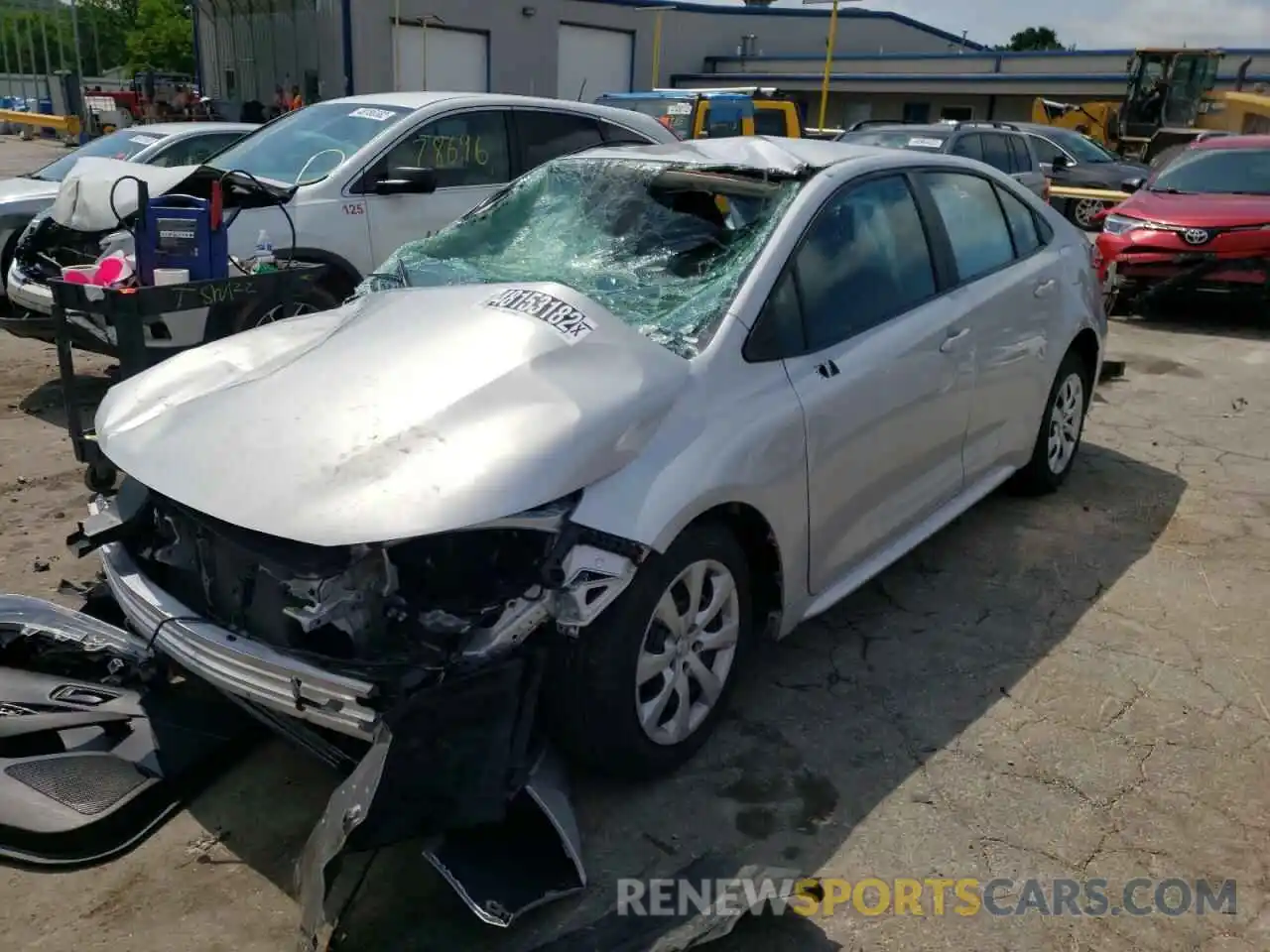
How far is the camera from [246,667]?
2652mm

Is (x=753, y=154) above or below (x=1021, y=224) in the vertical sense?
above

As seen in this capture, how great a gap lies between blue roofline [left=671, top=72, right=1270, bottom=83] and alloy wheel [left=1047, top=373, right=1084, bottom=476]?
2926 centimetres

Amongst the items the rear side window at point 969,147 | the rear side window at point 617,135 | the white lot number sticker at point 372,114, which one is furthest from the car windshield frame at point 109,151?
the rear side window at point 969,147

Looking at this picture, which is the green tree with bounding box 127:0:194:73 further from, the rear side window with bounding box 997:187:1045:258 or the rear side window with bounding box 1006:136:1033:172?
the rear side window with bounding box 997:187:1045:258

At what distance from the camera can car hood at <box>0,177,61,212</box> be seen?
8.08 metres

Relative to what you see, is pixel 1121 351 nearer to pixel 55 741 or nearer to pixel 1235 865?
pixel 1235 865

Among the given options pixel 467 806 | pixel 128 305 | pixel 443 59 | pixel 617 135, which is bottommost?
pixel 467 806

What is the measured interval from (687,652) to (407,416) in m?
1.03

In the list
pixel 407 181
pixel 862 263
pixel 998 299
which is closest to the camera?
pixel 862 263

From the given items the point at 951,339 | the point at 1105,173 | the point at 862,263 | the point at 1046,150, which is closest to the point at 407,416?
the point at 862,263

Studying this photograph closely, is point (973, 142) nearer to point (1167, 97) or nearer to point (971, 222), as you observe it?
point (971, 222)

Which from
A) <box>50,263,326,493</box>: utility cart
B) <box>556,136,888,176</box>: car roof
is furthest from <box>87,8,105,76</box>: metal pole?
<box>556,136,888,176</box>: car roof

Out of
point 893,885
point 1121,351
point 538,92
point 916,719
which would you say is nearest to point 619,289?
point 916,719

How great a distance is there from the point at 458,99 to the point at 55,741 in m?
5.23
